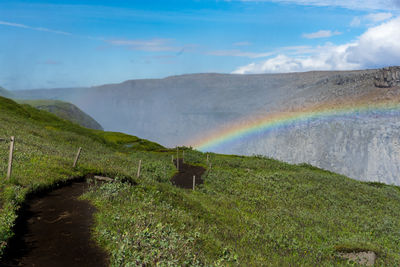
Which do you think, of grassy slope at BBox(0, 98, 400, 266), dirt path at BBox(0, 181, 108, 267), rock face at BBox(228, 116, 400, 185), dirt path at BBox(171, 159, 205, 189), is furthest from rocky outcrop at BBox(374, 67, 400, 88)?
dirt path at BBox(0, 181, 108, 267)

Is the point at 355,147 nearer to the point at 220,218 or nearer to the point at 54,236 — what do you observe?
the point at 220,218

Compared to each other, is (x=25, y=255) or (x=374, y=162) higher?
(x=25, y=255)

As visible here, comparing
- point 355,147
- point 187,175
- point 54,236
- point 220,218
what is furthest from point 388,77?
point 54,236

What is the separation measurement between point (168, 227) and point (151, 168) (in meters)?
33.6

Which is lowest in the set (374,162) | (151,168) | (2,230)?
(374,162)

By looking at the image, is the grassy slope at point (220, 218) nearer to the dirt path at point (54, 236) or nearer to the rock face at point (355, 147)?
the dirt path at point (54, 236)

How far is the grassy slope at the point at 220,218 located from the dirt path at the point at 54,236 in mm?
507

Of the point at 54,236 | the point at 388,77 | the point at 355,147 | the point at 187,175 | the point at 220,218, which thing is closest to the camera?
the point at 54,236

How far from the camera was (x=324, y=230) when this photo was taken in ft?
84.7

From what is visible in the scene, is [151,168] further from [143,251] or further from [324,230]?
[143,251]

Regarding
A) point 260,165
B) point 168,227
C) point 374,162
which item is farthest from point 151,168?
point 374,162

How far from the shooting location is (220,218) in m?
22.6

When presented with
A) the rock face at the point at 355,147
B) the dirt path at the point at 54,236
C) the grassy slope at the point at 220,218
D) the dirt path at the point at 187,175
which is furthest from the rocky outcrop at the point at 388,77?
the dirt path at the point at 54,236

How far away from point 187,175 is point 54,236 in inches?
1457
